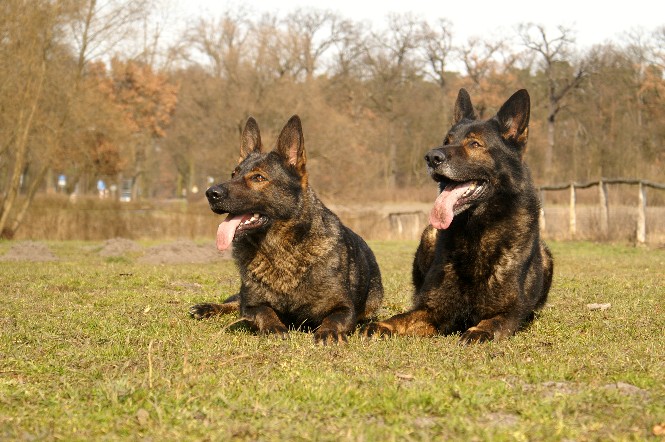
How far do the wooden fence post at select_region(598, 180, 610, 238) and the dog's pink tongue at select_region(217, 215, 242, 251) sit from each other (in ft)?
72.3

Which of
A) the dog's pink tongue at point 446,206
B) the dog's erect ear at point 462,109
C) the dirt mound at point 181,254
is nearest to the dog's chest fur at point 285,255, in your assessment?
the dog's pink tongue at point 446,206

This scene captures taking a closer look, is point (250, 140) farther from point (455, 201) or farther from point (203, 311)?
point (455, 201)

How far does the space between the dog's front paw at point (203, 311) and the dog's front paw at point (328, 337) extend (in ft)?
6.39

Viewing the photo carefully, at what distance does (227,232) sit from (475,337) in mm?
2450

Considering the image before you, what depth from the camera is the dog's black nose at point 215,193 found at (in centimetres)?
639

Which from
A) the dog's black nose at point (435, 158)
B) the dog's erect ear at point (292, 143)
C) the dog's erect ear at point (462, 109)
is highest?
the dog's erect ear at point (462, 109)

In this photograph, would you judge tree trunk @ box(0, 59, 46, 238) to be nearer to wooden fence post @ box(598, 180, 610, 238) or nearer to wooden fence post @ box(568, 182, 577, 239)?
wooden fence post @ box(568, 182, 577, 239)

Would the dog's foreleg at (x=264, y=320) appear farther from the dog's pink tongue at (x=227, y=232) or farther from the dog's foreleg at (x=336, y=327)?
the dog's pink tongue at (x=227, y=232)

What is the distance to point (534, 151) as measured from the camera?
57.4 metres

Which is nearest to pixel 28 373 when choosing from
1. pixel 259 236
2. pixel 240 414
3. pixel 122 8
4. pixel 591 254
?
pixel 240 414

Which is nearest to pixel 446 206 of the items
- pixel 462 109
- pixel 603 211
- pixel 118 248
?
pixel 462 109

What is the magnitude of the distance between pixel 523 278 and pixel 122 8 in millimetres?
27961

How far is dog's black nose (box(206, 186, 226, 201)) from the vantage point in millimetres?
6395

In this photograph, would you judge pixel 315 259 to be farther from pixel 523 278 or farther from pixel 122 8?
pixel 122 8
